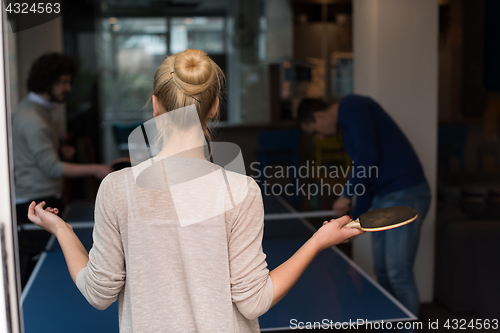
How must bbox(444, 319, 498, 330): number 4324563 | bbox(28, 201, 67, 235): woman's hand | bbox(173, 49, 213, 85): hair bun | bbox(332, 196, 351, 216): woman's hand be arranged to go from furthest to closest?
bbox(444, 319, 498, 330): number 4324563, bbox(332, 196, 351, 216): woman's hand, bbox(28, 201, 67, 235): woman's hand, bbox(173, 49, 213, 85): hair bun

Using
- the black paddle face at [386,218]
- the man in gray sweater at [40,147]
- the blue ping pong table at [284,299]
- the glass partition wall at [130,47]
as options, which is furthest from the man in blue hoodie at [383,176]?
the glass partition wall at [130,47]

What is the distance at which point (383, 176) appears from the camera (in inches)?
84.3

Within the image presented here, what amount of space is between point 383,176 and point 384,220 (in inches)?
44.3

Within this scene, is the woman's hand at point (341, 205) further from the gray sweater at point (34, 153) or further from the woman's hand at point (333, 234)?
the gray sweater at point (34, 153)

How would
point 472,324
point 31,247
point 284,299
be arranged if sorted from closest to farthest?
point 284,299 → point 31,247 → point 472,324

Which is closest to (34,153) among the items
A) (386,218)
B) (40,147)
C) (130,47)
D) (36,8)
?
(40,147)

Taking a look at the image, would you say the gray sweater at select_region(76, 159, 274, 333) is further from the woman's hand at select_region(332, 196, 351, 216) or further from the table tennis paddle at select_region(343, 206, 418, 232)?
the woman's hand at select_region(332, 196, 351, 216)

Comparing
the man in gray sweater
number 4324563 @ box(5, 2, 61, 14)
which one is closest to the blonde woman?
number 4324563 @ box(5, 2, 61, 14)

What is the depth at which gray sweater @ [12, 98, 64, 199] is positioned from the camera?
210 cm

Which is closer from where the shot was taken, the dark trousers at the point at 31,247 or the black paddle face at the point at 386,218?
the black paddle face at the point at 386,218

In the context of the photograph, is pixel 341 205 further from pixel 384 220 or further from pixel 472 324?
pixel 384 220

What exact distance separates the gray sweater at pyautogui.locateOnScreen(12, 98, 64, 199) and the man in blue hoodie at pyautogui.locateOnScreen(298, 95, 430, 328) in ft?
4.17

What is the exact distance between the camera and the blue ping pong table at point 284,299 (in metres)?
1.45

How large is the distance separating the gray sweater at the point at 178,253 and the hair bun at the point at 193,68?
0.55 feet
